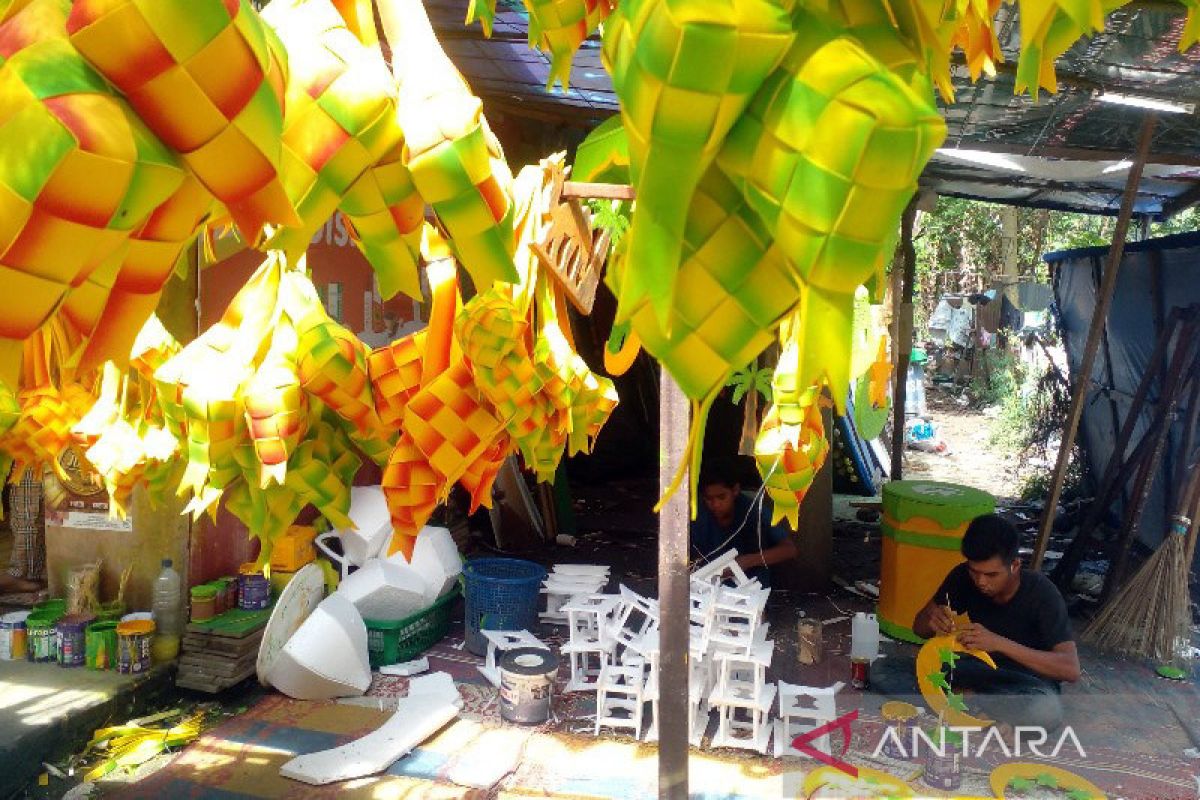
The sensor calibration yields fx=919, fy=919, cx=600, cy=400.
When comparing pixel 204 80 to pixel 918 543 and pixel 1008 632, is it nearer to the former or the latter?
pixel 1008 632

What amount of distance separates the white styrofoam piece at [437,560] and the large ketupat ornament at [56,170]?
14.9ft

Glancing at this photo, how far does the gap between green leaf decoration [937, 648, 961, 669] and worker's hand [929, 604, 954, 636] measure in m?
0.07

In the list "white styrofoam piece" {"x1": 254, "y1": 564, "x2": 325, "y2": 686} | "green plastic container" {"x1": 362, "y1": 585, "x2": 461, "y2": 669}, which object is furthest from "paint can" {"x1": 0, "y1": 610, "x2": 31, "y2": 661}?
"green plastic container" {"x1": 362, "y1": 585, "x2": 461, "y2": 669}

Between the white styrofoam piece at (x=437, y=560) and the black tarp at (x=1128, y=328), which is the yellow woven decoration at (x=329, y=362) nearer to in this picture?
the white styrofoam piece at (x=437, y=560)

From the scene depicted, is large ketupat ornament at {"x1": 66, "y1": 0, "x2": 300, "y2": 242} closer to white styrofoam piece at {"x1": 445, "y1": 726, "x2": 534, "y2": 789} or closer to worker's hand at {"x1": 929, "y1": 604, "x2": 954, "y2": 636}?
white styrofoam piece at {"x1": 445, "y1": 726, "x2": 534, "y2": 789}

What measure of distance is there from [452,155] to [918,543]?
4.76 m

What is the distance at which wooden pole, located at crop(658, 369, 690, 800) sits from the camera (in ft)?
5.63

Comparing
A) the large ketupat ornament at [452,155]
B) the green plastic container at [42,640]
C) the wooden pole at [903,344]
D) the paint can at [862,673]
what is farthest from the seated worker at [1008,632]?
the green plastic container at [42,640]

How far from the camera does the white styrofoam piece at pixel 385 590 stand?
185 inches

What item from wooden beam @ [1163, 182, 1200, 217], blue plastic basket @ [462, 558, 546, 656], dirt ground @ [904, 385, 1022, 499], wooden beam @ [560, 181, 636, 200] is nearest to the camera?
wooden beam @ [560, 181, 636, 200]

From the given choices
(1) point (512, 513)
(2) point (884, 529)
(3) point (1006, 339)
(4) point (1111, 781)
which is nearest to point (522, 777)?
(4) point (1111, 781)

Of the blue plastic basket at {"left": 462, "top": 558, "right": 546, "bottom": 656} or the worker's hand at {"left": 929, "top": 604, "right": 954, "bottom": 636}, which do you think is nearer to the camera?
the worker's hand at {"left": 929, "top": 604, "right": 954, "bottom": 636}

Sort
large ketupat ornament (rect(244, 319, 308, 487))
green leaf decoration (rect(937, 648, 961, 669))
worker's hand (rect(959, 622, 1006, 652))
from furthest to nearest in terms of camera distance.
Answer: green leaf decoration (rect(937, 648, 961, 669))
worker's hand (rect(959, 622, 1006, 652))
large ketupat ornament (rect(244, 319, 308, 487))

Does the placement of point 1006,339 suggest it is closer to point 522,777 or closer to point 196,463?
point 522,777
